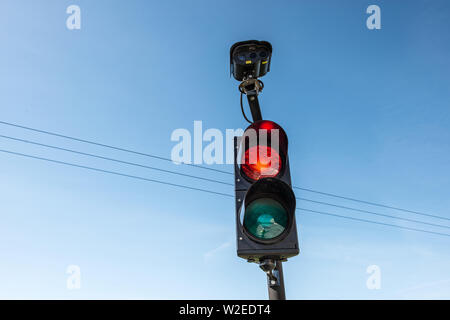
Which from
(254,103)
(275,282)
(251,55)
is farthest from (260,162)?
(251,55)

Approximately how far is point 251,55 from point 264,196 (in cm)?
128

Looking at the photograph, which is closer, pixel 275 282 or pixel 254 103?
pixel 275 282

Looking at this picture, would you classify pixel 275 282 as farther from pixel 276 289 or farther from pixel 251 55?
pixel 251 55

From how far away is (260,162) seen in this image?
90.4 inches

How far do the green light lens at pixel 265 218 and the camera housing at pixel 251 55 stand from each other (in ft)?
3.98

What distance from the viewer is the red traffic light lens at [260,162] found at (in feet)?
7.44

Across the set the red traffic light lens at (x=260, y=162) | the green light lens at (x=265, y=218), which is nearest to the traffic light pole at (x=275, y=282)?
the green light lens at (x=265, y=218)

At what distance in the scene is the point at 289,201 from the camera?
6.88 feet

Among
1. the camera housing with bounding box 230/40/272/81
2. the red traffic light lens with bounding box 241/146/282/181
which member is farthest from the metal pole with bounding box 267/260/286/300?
the camera housing with bounding box 230/40/272/81

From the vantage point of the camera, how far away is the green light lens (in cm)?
206
